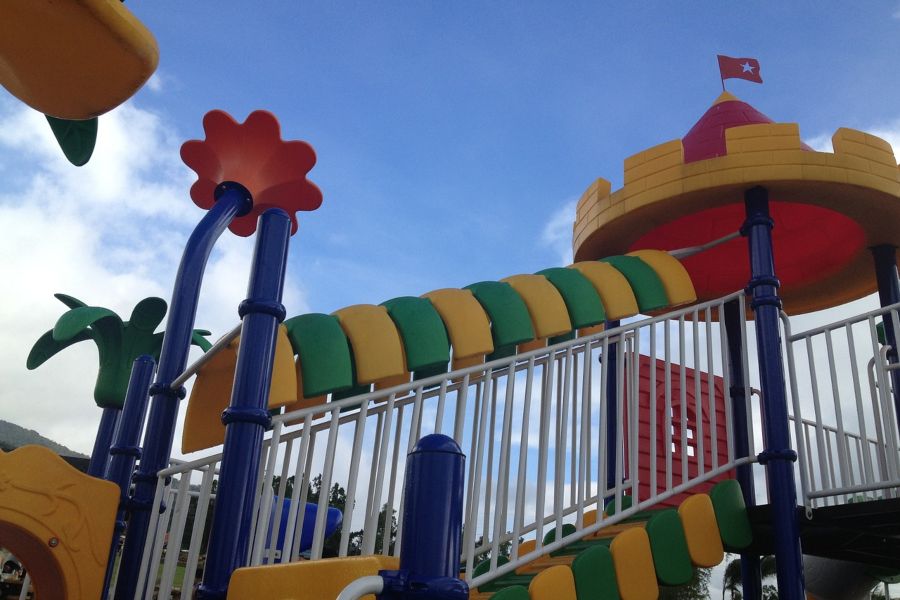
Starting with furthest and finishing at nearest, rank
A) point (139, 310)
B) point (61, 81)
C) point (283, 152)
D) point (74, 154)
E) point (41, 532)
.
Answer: point (139, 310), point (283, 152), point (41, 532), point (74, 154), point (61, 81)

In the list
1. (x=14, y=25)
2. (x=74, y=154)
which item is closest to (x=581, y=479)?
(x=74, y=154)

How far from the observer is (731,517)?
4055mm

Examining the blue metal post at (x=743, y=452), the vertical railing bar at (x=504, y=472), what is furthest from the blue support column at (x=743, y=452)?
the vertical railing bar at (x=504, y=472)

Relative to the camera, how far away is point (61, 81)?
6.08 ft

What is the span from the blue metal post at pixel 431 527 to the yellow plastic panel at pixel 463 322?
7.46 feet

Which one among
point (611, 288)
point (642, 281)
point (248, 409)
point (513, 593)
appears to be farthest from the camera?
point (642, 281)

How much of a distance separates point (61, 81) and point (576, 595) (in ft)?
9.41

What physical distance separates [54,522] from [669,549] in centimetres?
307

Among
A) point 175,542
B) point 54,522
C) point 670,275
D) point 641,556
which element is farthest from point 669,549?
point 54,522

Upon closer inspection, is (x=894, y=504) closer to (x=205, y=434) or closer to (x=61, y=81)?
(x=205, y=434)

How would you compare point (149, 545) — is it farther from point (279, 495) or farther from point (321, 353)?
point (321, 353)

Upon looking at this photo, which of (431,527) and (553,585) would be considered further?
(553,585)

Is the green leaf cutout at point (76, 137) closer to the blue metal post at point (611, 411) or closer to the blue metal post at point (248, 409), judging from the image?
the blue metal post at point (248, 409)

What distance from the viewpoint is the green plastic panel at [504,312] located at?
3885 mm
